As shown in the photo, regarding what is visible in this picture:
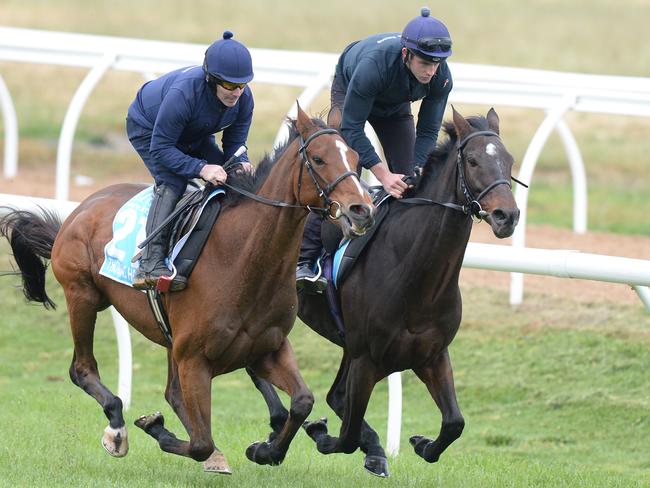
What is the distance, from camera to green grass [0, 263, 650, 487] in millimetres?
6816

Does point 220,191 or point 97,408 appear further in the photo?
point 97,408

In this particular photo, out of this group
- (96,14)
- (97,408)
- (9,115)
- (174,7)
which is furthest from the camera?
(174,7)

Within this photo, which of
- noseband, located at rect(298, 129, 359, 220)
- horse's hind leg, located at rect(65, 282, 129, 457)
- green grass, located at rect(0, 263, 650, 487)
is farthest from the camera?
horse's hind leg, located at rect(65, 282, 129, 457)

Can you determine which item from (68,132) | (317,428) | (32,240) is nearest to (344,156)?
(317,428)

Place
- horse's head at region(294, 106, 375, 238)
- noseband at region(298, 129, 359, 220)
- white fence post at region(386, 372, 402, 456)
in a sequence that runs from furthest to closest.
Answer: white fence post at region(386, 372, 402, 456) → noseband at region(298, 129, 359, 220) → horse's head at region(294, 106, 375, 238)

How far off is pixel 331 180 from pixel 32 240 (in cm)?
254

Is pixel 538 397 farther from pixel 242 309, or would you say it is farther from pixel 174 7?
pixel 174 7

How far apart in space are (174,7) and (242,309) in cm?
2772

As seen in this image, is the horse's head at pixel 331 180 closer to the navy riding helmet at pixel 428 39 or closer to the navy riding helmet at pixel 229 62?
the navy riding helmet at pixel 229 62

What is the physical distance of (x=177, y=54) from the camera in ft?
32.5

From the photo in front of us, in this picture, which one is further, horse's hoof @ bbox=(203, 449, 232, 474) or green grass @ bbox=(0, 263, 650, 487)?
green grass @ bbox=(0, 263, 650, 487)

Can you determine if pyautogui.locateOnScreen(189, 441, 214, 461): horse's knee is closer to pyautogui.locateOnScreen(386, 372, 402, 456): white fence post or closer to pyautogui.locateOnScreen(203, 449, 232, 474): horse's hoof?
pyautogui.locateOnScreen(203, 449, 232, 474): horse's hoof

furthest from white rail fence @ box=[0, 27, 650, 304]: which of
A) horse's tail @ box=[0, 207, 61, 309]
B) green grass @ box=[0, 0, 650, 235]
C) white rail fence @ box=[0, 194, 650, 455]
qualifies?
green grass @ box=[0, 0, 650, 235]

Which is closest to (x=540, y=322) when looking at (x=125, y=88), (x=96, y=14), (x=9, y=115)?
(x=9, y=115)
